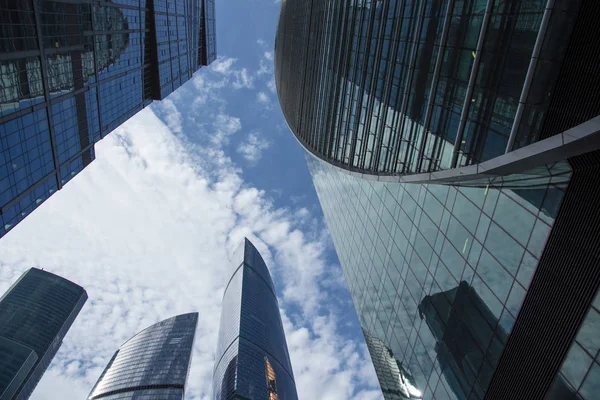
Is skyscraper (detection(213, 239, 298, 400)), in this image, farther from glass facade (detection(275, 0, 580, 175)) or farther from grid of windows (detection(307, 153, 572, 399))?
glass facade (detection(275, 0, 580, 175))

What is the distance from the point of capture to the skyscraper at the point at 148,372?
167m

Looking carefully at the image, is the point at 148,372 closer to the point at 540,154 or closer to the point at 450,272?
the point at 450,272

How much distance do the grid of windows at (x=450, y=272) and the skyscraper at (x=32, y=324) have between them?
150m

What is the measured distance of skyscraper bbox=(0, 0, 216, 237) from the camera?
114 ft

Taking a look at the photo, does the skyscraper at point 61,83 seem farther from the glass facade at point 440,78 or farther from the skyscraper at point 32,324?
the skyscraper at point 32,324

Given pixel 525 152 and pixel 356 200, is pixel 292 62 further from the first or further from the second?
pixel 525 152

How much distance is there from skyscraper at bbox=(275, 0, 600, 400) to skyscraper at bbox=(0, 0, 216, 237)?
30978 mm

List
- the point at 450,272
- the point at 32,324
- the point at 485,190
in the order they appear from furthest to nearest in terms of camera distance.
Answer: the point at 32,324, the point at 450,272, the point at 485,190

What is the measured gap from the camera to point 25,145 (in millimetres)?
38469

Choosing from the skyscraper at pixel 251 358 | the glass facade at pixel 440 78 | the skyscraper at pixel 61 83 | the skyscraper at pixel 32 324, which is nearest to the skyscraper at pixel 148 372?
the skyscraper at pixel 251 358

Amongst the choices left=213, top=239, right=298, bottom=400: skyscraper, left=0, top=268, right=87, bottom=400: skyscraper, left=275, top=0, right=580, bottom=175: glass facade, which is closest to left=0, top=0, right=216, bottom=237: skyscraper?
left=275, top=0, right=580, bottom=175: glass facade

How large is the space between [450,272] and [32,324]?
19489 centimetres

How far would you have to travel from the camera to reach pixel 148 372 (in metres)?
175

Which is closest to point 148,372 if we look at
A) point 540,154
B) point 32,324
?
point 32,324
